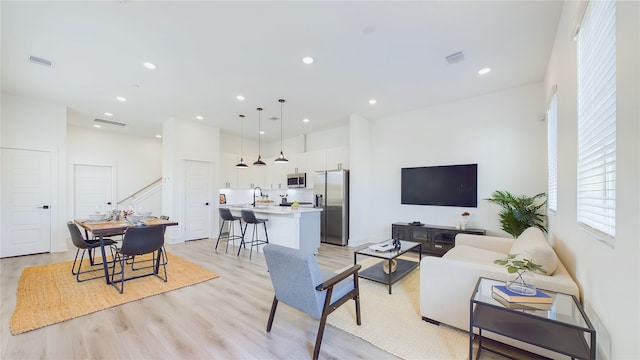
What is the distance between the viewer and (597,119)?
5.00ft

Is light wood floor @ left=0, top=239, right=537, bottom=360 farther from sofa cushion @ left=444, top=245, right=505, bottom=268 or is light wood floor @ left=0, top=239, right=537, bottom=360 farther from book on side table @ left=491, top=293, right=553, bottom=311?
sofa cushion @ left=444, top=245, right=505, bottom=268

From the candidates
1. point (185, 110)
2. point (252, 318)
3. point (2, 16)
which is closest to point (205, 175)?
point (185, 110)

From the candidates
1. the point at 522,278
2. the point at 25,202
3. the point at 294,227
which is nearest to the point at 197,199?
the point at 25,202

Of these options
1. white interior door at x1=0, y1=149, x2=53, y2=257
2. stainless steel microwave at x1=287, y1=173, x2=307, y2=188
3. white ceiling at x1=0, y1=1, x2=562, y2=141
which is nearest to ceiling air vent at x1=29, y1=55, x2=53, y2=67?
white ceiling at x1=0, y1=1, x2=562, y2=141

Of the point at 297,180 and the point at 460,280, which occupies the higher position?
the point at 297,180

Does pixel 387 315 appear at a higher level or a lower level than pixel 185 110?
lower

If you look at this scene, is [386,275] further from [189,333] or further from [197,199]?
[197,199]

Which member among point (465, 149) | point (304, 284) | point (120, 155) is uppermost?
point (120, 155)

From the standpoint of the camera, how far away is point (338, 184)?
236 inches

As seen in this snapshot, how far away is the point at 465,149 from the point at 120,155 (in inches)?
366

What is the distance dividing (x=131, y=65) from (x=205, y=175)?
3.59 m

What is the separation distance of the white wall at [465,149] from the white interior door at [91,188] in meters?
7.19

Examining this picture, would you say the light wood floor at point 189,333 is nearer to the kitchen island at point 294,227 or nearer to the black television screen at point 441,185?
the kitchen island at point 294,227

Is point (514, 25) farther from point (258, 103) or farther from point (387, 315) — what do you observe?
point (258, 103)
